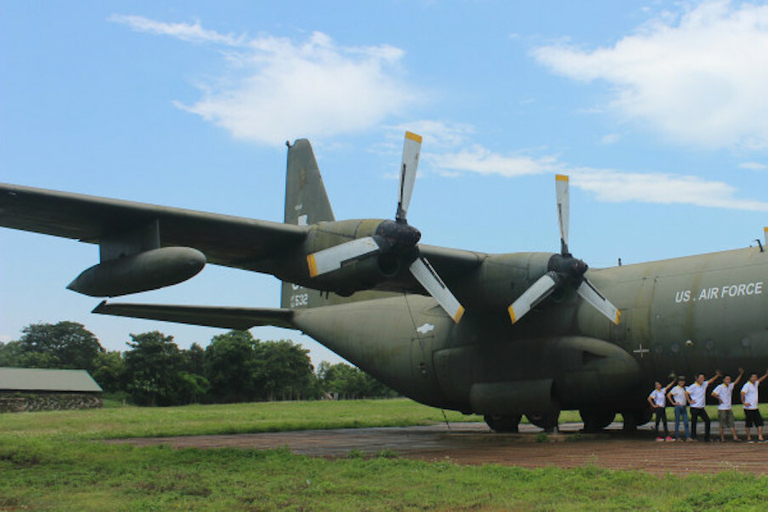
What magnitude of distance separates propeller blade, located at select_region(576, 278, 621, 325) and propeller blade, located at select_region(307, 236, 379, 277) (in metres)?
5.04

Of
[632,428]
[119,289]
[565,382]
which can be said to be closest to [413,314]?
[565,382]

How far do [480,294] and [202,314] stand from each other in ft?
26.1

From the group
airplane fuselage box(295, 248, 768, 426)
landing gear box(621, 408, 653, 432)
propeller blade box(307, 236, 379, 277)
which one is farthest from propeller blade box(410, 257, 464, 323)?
landing gear box(621, 408, 653, 432)

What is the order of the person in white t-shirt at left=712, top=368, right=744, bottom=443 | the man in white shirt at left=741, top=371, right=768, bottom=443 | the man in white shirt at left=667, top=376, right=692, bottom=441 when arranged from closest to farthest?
the man in white shirt at left=741, top=371, right=768, bottom=443
the person in white t-shirt at left=712, top=368, right=744, bottom=443
the man in white shirt at left=667, top=376, right=692, bottom=441

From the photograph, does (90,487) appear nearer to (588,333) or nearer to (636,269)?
(588,333)

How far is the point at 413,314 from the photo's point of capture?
65.5 ft

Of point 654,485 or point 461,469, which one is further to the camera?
point 461,469

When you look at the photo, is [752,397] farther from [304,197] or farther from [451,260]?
[304,197]

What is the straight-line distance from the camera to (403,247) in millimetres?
14344

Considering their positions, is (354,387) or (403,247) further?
(354,387)

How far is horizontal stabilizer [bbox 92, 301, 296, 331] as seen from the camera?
18844 mm

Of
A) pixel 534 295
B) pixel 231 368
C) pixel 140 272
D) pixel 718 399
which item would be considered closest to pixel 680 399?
pixel 718 399

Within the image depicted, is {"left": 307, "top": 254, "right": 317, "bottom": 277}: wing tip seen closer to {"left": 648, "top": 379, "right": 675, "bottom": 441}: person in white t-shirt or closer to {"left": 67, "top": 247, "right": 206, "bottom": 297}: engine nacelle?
{"left": 67, "top": 247, "right": 206, "bottom": 297}: engine nacelle

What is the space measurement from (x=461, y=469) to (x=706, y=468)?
10.8 ft
